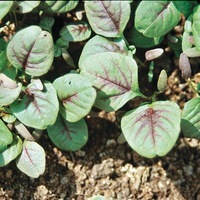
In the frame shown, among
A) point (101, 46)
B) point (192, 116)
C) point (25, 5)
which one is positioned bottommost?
point (192, 116)

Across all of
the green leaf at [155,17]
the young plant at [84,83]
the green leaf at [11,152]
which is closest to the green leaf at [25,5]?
the young plant at [84,83]

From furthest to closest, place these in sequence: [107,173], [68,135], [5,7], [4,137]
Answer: [107,173], [68,135], [4,137], [5,7]

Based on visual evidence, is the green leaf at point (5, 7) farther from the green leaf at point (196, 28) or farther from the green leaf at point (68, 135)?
the green leaf at point (196, 28)

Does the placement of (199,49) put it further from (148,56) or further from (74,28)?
(74,28)

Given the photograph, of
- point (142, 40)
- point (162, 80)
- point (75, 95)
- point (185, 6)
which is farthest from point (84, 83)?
point (185, 6)

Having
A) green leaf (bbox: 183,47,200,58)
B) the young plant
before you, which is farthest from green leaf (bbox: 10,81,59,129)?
green leaf (bbox: 183,47,200,58)

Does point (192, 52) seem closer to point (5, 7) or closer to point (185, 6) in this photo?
point (185, 6)

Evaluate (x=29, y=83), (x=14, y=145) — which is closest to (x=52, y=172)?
(x=14, y=145)
